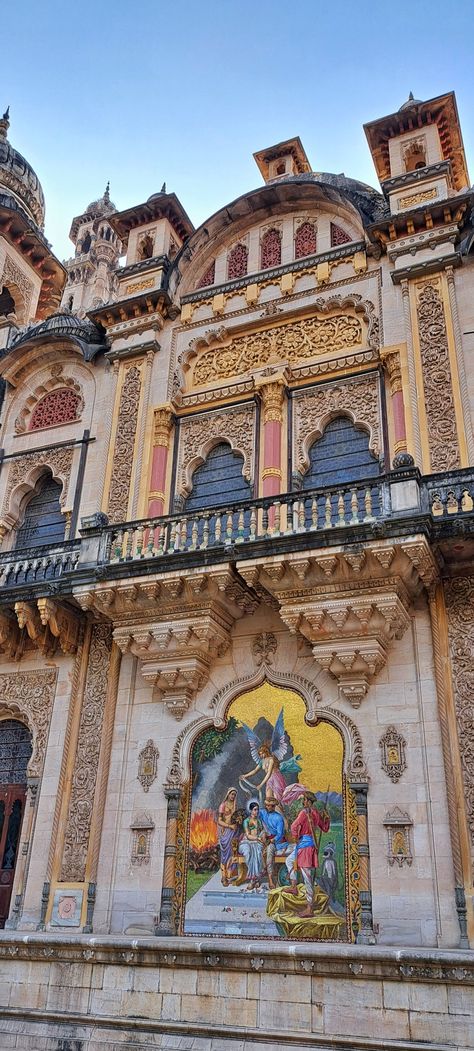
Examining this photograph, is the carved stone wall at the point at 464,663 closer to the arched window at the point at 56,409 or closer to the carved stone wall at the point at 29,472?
the carved stone wall at the point at 29,472

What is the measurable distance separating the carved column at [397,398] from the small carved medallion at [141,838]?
6.52 m

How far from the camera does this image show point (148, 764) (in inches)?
471

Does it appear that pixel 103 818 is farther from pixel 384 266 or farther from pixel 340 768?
pixel 384 266

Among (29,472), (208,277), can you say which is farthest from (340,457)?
(29,472)

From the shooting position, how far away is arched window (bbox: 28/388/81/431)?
16531mm

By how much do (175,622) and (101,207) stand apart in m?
54.6

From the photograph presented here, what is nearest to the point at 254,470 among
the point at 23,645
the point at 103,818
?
the point at 23,645

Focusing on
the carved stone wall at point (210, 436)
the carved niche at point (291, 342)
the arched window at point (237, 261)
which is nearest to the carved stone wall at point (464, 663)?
the carved stone wall at point (210, 436)

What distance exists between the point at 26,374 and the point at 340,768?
10.9 meters

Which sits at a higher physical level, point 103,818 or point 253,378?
point 253,378

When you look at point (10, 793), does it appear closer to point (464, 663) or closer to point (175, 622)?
point (175, 622)

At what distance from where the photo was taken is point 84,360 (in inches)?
655

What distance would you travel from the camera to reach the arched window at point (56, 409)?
16.5 metres

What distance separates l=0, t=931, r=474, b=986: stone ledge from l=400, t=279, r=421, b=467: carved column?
6.72 m
